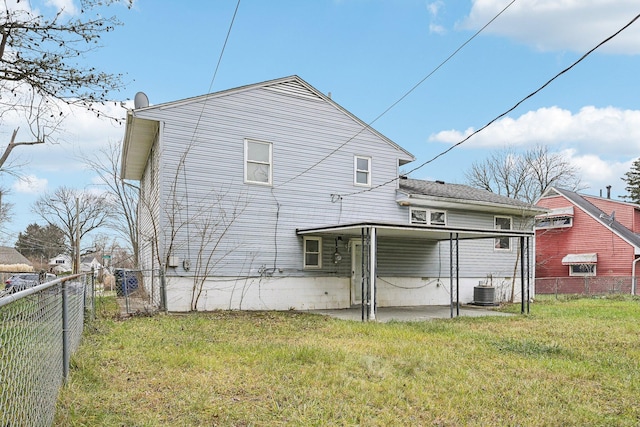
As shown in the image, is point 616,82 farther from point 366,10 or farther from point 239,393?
point 239,393

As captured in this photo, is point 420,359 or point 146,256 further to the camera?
point 146,256

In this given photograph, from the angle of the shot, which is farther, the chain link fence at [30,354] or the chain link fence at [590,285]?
the chain link fence at [590,285]

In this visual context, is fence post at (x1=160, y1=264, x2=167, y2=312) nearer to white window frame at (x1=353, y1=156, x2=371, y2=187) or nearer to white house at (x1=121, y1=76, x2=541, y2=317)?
white house at (x1=121, y1=76, x2=541, y2=317)

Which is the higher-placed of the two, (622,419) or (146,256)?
(146,256)

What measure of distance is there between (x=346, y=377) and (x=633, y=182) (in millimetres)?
51840

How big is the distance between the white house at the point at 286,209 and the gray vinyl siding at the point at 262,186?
3cm

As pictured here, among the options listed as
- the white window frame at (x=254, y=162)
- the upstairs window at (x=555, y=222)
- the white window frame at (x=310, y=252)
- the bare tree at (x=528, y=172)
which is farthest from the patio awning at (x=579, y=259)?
the white window frame at (x=254, y=162)

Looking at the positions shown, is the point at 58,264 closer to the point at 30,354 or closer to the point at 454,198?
the point at 454,198

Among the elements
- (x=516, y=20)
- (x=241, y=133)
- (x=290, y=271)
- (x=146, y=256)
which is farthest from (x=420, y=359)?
(x=146, y=256)

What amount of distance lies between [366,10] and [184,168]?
5.81 m

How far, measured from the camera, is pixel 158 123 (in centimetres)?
1243

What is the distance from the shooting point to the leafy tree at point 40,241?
53.4 meters

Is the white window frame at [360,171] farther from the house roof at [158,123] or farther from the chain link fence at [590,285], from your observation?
the chain link fence at [590,285]

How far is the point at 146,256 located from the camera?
15.4m
